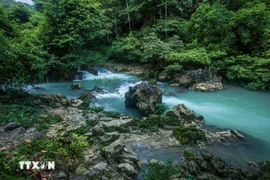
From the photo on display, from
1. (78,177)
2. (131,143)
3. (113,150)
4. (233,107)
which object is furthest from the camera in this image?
(233,107)

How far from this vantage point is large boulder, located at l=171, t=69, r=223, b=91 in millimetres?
12219

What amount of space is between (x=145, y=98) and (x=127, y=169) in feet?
15.9

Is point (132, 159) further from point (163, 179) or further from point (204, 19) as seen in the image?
point (204, 19)

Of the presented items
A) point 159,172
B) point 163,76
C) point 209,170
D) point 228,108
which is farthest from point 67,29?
point 209,170

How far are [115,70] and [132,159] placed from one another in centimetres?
1505

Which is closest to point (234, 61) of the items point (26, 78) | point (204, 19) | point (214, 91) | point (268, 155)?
point (214, 91)

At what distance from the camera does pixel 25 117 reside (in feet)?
18.1

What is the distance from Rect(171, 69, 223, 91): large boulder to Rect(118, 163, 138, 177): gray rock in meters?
9.90

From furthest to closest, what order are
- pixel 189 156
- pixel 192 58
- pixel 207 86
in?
pixel 192 58
pixel 207 86
pixel 189 156

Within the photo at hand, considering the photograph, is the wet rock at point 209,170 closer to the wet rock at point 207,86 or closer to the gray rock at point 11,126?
the gray rock at point 11,126

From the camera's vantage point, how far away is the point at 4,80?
659cm

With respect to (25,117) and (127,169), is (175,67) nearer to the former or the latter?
(25,117)

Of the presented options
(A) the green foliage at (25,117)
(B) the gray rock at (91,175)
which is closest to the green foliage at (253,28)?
(A) the green foliage at (25,117)

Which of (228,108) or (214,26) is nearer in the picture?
(228,108)
